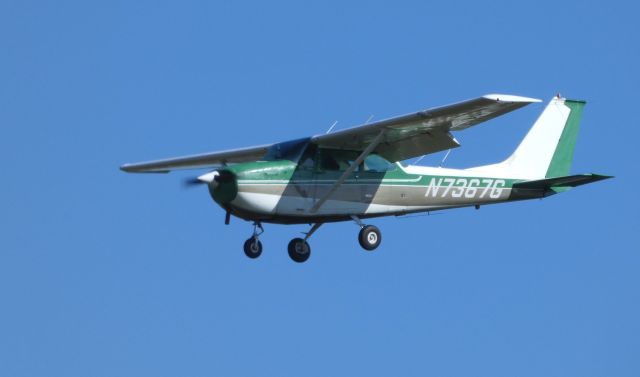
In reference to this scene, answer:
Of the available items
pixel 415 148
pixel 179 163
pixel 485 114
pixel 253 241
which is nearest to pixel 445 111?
pixel 485 114

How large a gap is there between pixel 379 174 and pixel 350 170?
79 centimetres

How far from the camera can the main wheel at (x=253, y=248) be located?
75.7 feet

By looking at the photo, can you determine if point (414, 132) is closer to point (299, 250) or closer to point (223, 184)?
point (299, 250)

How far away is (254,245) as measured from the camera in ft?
75.7

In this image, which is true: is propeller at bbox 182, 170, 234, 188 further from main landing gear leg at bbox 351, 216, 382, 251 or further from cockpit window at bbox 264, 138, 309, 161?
main landing gear leg at bbox 351, 216, 382, 251

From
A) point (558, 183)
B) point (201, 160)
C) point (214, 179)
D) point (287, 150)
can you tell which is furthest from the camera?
point (201, 160)

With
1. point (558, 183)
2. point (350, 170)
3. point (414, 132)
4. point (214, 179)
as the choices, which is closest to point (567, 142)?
point (558, 183)

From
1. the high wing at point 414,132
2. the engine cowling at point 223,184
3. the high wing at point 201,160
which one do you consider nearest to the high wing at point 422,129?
the high wing at point 414,132

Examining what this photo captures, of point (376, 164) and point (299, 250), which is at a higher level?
point (376, 164)

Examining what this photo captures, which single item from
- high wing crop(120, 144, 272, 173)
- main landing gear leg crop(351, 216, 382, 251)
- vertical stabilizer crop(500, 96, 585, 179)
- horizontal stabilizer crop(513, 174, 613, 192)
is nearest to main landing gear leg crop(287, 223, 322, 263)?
main landing gear leg crop(351, 216, 382, 251)

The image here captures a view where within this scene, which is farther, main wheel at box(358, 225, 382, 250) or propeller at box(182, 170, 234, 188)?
main wheel at box(358, 225, 382, 250)

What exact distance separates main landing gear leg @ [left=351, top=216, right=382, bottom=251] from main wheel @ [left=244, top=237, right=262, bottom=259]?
1.84 meters

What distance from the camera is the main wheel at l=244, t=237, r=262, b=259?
23.1m

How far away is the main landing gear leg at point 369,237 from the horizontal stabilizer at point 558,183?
3.50 meters
